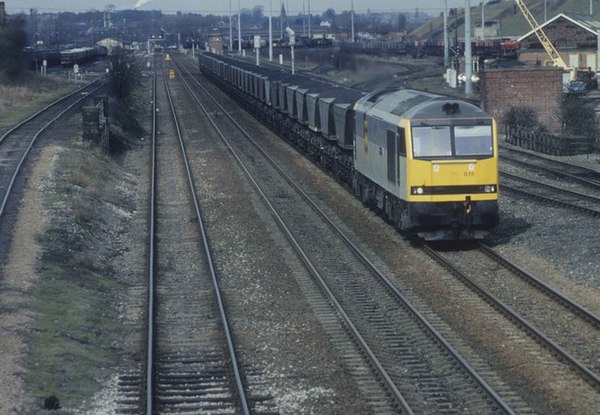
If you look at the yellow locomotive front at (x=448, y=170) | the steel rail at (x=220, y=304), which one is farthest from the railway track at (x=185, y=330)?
the yellow locomotive front at (x=448, y=170)

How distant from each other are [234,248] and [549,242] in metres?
5.75

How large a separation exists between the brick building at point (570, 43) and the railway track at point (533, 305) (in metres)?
60.2

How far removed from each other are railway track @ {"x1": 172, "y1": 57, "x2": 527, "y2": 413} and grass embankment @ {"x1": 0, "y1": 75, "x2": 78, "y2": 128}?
86.1ft

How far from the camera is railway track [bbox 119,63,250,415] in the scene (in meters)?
12.0

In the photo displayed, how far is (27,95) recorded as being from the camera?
6562cm

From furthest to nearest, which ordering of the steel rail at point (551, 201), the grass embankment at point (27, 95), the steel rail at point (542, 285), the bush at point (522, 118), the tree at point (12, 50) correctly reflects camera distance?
the tree at point (12, 50) → the grass embankment at point (27, 95) → the bush at point (522, 118) → the steel rail at point (551, 201) → the steel rail at point (542, 285)

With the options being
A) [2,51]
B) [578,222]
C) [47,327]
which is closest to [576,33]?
[2,51]

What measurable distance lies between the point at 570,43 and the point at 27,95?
3925cm

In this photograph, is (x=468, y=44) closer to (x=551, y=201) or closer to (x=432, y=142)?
(x=551, y=201)

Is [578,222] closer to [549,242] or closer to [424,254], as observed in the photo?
[549,242]

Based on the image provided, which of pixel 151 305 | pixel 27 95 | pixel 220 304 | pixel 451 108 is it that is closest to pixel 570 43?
pixel 27 95

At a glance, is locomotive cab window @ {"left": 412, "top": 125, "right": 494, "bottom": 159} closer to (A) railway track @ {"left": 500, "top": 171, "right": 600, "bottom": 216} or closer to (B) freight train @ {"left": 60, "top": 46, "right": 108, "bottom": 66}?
(A) railway track @ {"left": 500, "top": 171, "right": 600, "bottom": 216}

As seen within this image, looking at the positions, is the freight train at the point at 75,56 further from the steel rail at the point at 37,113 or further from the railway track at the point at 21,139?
the railway track at the point at 21,139

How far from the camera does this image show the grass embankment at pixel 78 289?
502 inches
